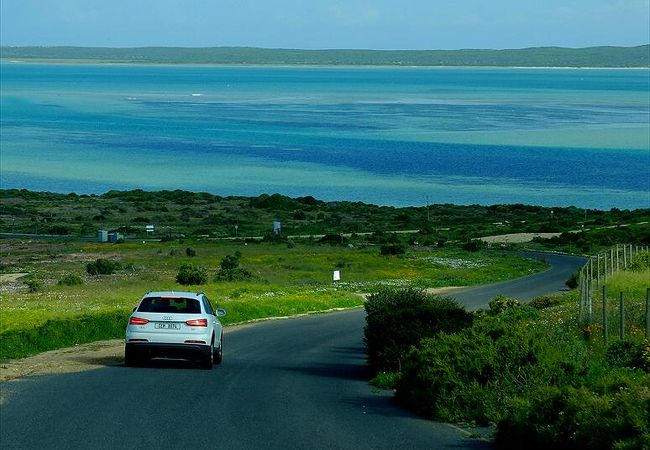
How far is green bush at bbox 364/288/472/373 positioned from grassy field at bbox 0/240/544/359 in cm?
788

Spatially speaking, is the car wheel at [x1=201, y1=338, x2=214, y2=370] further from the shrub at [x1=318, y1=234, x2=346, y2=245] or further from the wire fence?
the shrub at [x1=318, y1=234, x2=346, y2=245]

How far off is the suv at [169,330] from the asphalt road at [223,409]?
0.40m

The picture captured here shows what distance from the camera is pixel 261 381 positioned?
20.2m

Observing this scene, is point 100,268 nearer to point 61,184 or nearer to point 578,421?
point 578,421

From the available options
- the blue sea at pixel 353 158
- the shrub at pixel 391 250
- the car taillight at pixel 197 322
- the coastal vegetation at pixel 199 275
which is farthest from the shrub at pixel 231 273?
the blue sea at pixel 353 158

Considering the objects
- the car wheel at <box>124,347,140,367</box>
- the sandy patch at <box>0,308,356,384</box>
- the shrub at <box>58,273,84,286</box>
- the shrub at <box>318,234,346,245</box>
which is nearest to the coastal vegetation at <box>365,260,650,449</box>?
the car wheel at <box>124,347,140,367</box>

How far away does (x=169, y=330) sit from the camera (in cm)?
2091

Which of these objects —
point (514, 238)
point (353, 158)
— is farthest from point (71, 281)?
point (353, 158)

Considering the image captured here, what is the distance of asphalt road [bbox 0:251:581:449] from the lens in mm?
13789

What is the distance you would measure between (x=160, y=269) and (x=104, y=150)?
10665 centimetres

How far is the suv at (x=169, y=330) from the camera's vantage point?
68.5 ft

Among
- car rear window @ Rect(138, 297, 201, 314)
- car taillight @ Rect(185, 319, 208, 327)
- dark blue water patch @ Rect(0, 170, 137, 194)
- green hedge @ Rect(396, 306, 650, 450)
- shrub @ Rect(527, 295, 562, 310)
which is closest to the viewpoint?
green hedge @ Rect(396, 306, 650, 450)

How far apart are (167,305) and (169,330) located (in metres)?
0.67

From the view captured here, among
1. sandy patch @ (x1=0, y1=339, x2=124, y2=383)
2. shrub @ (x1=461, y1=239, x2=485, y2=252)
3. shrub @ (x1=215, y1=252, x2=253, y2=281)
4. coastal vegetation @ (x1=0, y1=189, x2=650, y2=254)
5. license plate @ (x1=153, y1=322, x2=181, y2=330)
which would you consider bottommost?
sandy patch @ (x1=0, y1=339, x2=124, y2=383)
